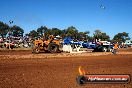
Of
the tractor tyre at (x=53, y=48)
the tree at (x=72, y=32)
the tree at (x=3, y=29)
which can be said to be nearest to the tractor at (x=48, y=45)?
the tractor tyre at (x=53, y=48)

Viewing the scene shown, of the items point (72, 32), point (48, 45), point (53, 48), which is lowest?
point (53, 48)

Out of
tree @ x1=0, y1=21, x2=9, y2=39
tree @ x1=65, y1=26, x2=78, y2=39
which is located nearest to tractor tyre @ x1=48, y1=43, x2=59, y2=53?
tree @ x1=65, y1=26, x2=78, y2=39

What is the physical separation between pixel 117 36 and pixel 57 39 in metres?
97.5

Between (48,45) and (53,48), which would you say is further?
(53,48)

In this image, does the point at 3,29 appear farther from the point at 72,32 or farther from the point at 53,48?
the point at 53,48

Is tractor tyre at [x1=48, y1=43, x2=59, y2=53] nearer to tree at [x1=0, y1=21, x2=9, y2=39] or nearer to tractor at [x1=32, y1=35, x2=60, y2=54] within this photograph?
tractor at [x1=32, y1=35, x2=60, y2=54]

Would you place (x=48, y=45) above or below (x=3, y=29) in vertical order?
below

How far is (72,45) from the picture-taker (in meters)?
33.8

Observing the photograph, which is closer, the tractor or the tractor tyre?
the tractor tyre

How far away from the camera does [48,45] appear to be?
29.5m

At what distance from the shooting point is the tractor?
2945 centimetres

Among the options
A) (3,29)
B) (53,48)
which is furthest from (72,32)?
(53,48)

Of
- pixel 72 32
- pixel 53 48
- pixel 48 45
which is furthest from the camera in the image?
pixel 72 32

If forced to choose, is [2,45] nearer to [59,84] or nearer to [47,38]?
[47,38]
